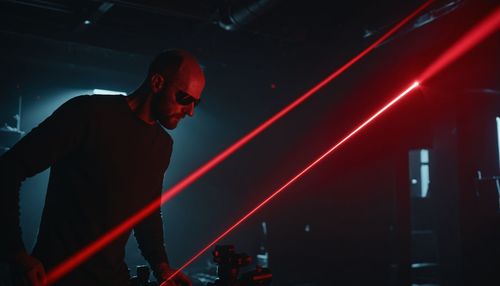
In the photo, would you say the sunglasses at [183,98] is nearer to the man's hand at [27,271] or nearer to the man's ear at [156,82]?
the man's ear at [156,82]

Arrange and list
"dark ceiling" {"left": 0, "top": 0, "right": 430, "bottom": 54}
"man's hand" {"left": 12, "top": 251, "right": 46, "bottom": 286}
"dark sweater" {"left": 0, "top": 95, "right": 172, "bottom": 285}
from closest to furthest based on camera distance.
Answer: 1. "man's hand" {"left": 12, "top": 251, "right": 46, "bottom": 286}
2. "dark sweater" {"left": 0, "top": 95, "right": 172, "bottom": 285}
3. "dark ceiling" {"left": 0, "top": 0, "right": 430, "bottom": 54}

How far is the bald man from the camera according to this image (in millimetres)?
2139

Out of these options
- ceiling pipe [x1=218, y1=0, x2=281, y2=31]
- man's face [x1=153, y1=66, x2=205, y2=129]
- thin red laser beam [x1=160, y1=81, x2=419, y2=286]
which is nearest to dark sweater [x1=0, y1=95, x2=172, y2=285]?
man's face [x1=153, y1=66, x2=205, y2=129]

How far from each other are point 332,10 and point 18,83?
228 inches

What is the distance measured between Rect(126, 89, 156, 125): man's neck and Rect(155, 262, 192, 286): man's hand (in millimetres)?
835

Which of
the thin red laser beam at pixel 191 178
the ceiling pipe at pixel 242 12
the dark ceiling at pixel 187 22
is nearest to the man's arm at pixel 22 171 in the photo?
the thin red laser beam at pixel 191 178

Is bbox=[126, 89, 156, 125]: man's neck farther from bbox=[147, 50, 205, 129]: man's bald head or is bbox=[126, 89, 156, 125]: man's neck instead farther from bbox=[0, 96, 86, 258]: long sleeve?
bbox=[0, 96, 86, 258]: long sleeve

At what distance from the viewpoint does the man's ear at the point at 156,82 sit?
268 cm

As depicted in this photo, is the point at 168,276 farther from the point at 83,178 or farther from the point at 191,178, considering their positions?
the point at 191,178

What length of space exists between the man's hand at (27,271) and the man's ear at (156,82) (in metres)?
1.05

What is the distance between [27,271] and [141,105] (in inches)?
41.2

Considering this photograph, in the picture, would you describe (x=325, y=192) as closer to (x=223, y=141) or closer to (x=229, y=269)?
(x=223, y=141)

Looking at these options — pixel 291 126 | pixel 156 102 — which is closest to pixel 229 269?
pixel 156 102

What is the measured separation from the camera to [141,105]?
273cm
